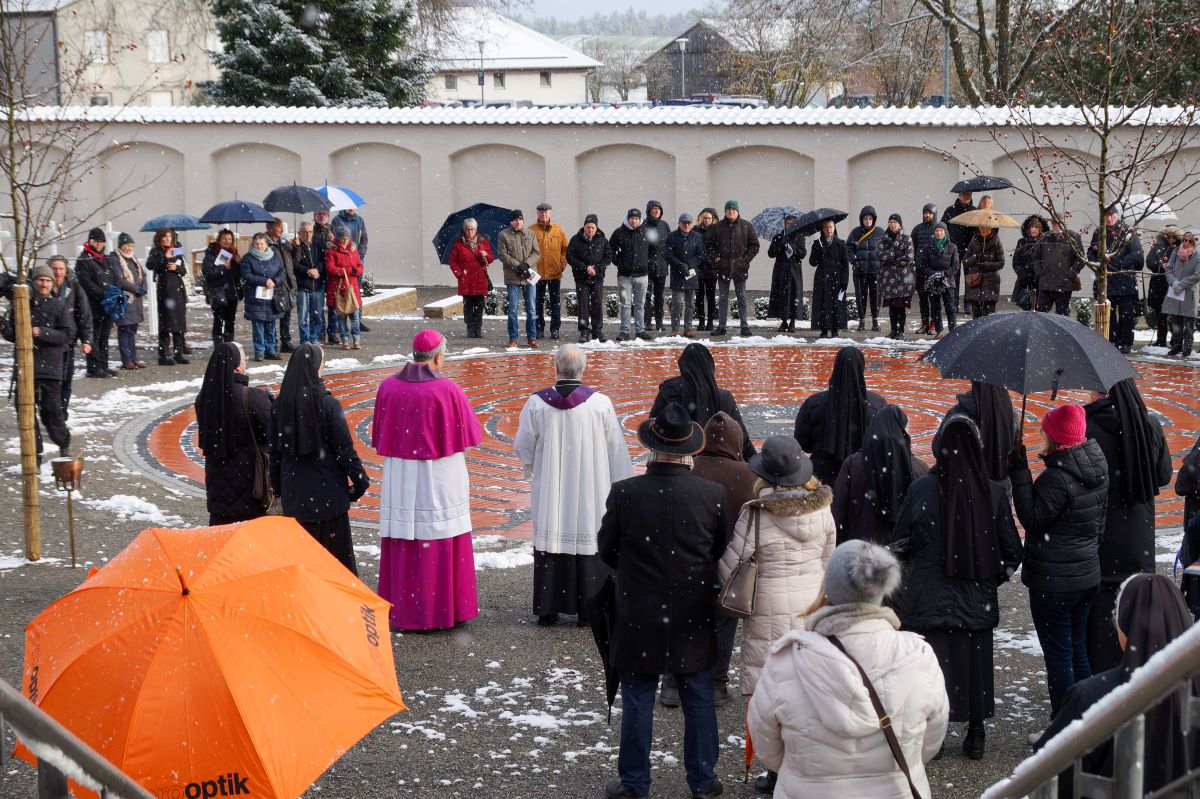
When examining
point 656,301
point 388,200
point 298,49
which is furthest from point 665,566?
point 298,49

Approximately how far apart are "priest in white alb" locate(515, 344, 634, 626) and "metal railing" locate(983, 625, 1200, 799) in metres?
4.47

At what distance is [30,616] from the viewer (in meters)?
8.10

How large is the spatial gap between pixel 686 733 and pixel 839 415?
2694 millimetres

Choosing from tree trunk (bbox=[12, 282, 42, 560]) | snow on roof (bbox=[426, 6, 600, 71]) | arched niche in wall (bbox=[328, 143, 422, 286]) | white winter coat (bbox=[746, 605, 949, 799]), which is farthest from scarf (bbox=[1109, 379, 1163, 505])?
snow on roof (bbox=[426, 6, 600, 71])

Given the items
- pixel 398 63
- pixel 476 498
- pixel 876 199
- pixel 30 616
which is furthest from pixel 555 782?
pixel 398 63

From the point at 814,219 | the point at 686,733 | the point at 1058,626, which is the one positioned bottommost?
the point at 686,733

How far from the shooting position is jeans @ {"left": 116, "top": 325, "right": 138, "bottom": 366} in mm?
16938

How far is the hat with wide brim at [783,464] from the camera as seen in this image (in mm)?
5715

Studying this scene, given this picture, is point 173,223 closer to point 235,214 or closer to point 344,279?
point 235,214

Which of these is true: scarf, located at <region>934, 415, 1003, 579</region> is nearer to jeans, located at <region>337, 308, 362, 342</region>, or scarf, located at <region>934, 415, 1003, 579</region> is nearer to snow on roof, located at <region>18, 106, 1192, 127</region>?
jeans, located at <region>337, 308, 362, 342</region>

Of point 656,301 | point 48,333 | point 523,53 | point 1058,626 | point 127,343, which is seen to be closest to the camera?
point 1058,626

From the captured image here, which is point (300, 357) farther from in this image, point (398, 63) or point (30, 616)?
point (398, 63)

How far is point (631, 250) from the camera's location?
19.3 meters

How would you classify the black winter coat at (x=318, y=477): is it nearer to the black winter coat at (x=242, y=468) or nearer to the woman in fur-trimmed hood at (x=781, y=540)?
the black winter coat at (x=242, y=468)
